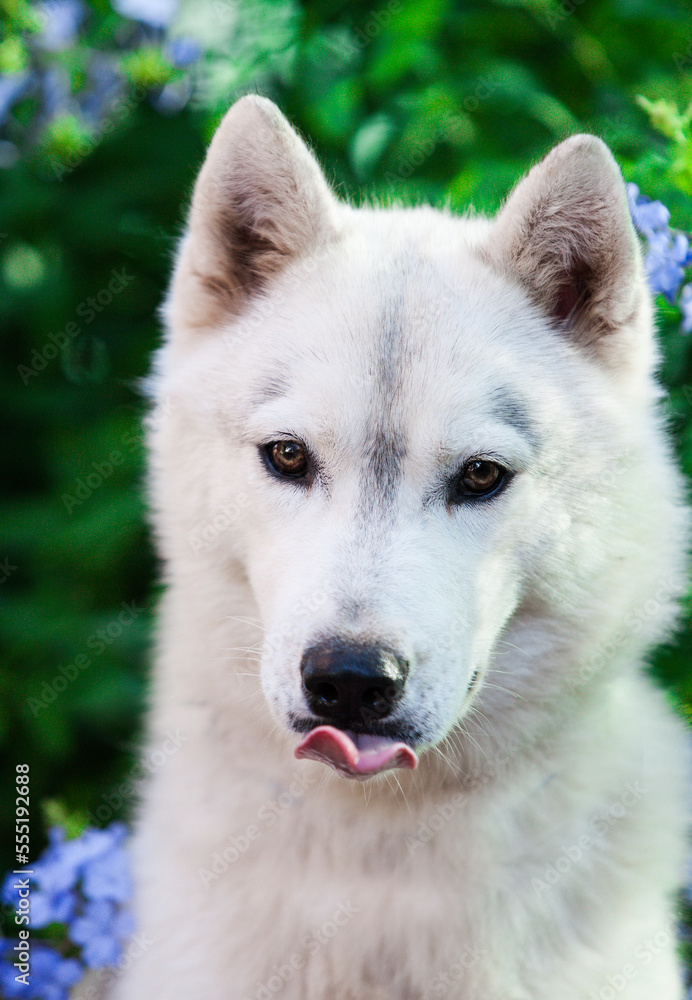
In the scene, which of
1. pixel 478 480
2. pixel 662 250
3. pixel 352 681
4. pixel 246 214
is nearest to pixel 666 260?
pixel 662 250

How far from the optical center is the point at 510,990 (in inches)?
75.1

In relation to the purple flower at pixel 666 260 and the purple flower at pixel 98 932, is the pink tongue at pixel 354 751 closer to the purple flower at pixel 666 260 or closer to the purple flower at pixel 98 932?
the purple flower at pixel 98 932

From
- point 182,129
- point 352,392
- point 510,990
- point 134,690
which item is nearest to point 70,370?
point 182,129

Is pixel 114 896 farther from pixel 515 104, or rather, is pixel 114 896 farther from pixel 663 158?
pixel 515 104

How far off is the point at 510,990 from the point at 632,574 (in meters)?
0.91

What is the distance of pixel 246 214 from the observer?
2.15 m

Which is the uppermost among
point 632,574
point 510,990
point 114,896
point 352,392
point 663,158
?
point 663,158

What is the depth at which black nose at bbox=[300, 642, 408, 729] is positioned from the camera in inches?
62.6

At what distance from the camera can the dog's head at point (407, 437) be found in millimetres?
1700

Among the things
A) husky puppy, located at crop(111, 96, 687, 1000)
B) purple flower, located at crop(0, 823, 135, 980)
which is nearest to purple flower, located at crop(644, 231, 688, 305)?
husky puppy, located at crop(111, 96, 687, 1000)

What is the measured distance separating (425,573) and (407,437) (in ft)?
0.92

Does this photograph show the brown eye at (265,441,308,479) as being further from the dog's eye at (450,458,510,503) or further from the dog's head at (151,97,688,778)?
the dog's eye at (450,458,510,503)

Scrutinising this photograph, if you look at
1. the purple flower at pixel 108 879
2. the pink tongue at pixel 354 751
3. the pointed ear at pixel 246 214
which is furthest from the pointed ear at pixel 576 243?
the purple flower at pixel 108 879

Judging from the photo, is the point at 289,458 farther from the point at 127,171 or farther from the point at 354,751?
the point at 127,171
